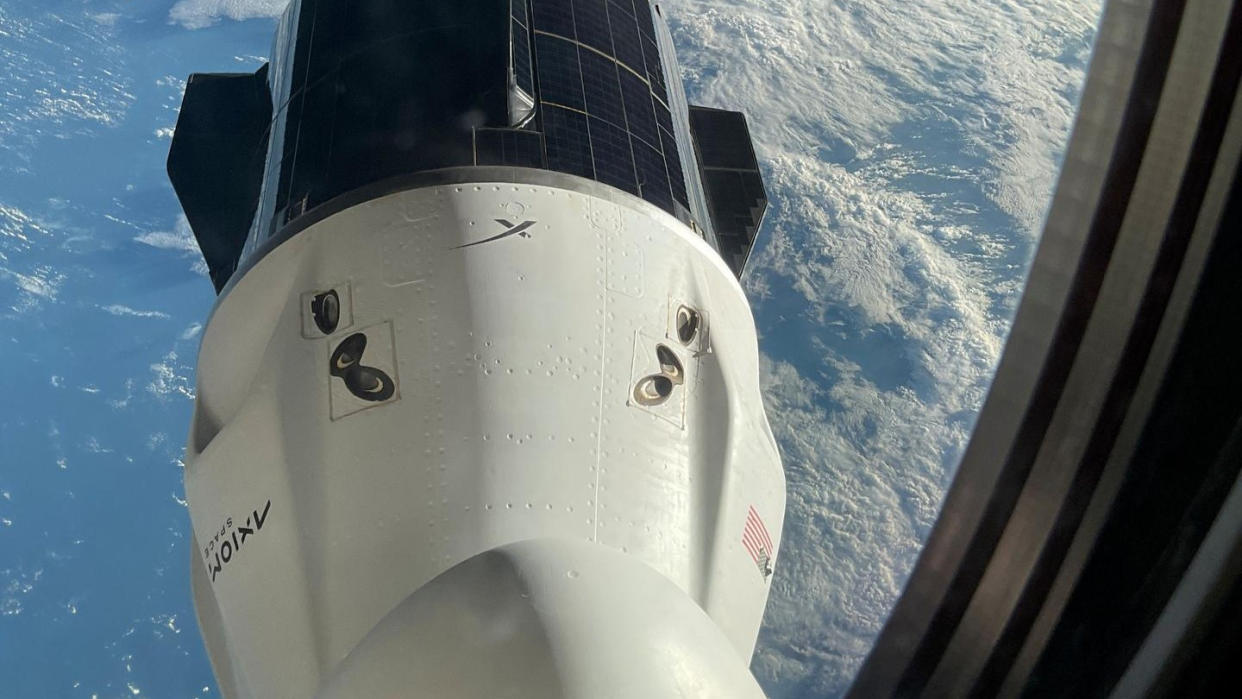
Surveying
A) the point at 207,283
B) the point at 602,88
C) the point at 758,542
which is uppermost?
the point at 602,88

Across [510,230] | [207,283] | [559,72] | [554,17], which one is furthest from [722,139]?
[207,283]

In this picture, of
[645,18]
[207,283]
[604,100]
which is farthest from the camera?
[207,283]

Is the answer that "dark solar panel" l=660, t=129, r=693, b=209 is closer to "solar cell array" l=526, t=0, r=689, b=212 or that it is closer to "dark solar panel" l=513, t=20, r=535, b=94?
"solar cell array" l=526, t=0, r=689, b=212

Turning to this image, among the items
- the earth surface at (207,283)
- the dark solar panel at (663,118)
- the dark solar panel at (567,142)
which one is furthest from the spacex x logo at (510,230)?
the earth surface at (207,283)

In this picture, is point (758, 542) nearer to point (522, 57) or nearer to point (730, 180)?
point (522, 57)

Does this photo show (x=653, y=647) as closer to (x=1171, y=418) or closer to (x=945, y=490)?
(x=945, y=490)

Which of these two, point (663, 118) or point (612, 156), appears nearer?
point (612, 156)

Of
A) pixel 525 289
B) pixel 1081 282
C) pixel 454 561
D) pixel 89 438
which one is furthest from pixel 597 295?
pixel 89 438
